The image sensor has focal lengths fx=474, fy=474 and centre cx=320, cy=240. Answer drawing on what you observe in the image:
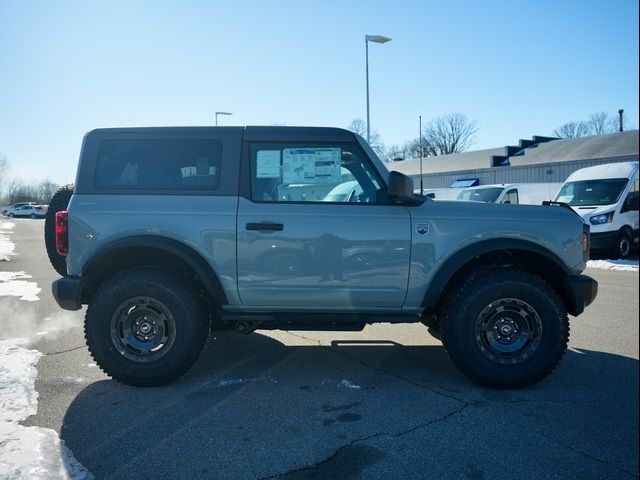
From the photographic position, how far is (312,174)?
3885mm

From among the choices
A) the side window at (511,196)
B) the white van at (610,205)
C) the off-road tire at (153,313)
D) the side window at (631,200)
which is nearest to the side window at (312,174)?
the off-road tire at (153,313)

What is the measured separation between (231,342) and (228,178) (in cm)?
201

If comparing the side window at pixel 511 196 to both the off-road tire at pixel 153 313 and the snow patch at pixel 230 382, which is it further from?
the off-road tire at pixel 153 313

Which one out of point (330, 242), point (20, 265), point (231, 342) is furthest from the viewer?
point (20, 265)

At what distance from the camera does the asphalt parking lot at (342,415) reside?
8.74ft

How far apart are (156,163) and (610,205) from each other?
12.6 metres

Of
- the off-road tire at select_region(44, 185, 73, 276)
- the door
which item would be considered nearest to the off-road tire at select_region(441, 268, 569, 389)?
the door

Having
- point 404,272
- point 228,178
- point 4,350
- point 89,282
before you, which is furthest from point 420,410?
point 4,350

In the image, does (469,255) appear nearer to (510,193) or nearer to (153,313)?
(153,313)

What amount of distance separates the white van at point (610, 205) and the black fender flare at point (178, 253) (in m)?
11.3

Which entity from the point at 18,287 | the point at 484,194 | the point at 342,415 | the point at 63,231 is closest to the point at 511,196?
the point at 484,194

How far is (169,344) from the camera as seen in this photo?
381cm

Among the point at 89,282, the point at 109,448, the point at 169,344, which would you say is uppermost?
the point at 89,282

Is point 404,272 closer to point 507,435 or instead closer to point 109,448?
point 507,435
